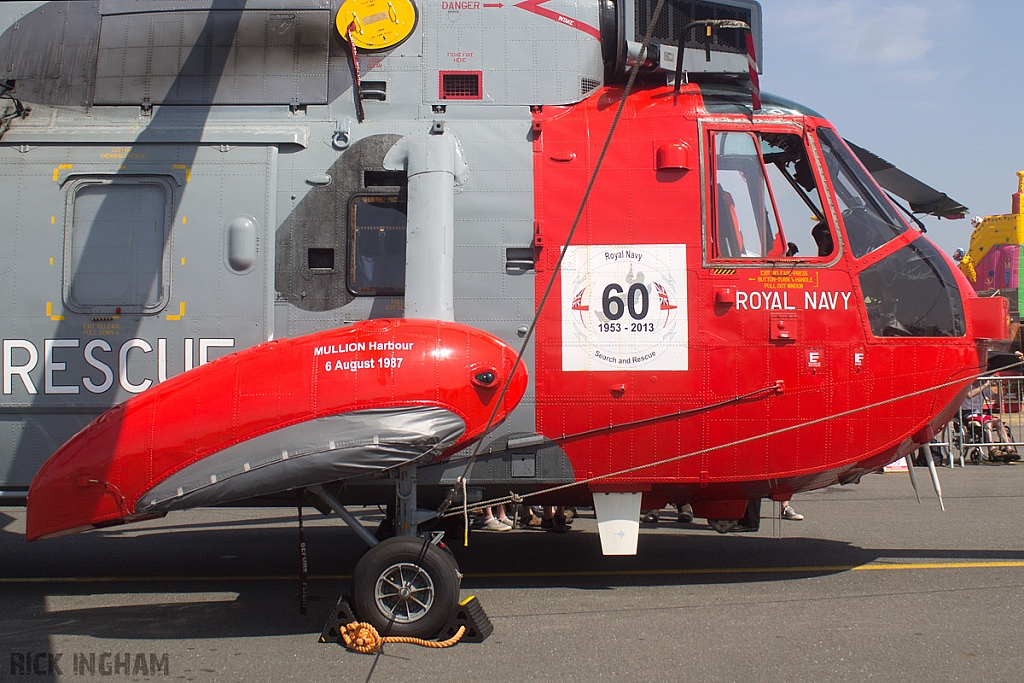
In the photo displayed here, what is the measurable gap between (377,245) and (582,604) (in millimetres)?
3000

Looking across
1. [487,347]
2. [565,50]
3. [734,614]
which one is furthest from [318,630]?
[565,50]

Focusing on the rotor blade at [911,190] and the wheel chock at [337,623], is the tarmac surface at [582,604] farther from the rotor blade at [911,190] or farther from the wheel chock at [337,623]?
the rotor blade at [911,190]

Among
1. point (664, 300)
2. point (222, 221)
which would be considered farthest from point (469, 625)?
point (222, 221)

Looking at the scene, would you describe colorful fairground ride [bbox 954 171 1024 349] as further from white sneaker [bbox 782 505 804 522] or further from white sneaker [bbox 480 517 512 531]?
white sneaker [bbox 480 517 512 531]

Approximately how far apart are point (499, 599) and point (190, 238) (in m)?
3.50

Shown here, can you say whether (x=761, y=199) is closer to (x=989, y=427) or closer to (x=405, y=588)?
(x=405, y=588)

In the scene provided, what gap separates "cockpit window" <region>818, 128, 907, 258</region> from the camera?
6.38 metres

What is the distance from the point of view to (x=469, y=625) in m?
5.41

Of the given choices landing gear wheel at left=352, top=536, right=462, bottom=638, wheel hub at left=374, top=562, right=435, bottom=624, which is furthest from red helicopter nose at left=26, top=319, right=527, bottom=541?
wheel hub at left=374, top=562, right=435, bottom=624

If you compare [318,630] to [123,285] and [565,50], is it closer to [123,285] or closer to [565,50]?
[123,285]

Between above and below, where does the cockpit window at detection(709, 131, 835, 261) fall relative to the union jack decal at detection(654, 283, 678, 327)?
above

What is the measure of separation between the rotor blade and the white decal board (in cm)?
256

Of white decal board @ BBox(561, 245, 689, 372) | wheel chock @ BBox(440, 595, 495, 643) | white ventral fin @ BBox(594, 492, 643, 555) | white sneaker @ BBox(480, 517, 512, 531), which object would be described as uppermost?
white decal board @ BBox(561, 245, 689, 372)

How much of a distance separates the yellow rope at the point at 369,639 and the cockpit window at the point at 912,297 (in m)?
3.65
